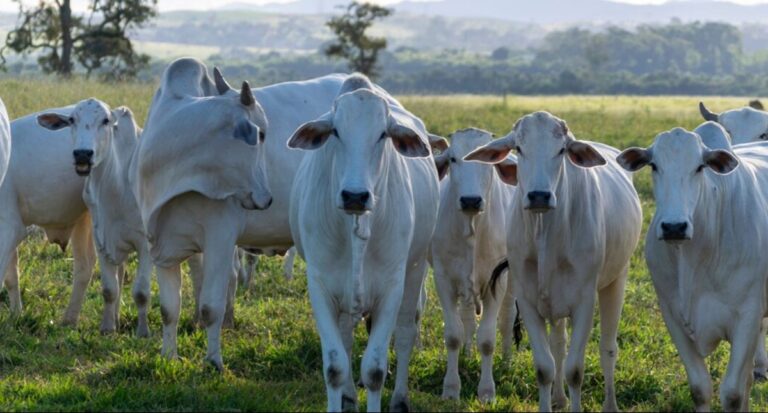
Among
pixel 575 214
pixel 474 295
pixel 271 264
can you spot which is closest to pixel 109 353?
pixel 474 295

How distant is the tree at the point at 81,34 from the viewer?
3566cm

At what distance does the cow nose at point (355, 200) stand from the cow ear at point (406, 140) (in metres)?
0.60

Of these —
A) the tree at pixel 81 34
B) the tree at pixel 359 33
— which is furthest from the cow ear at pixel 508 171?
the tree at pixel 359 33

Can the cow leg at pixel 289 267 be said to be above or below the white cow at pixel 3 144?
below

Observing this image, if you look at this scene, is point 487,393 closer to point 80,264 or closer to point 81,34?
point 80,264

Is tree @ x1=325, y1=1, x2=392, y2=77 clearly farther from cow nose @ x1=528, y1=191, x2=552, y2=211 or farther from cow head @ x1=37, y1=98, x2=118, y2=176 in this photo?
cow nose @ x1=528, y1=191, x2=552, y2=211

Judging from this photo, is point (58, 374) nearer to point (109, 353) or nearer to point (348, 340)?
point (109, 353)

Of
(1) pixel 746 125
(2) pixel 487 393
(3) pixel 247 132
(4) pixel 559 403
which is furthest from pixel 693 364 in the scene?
(1) pixel 746 125

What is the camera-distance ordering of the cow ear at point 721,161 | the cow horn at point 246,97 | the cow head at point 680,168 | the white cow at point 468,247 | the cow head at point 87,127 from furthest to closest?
the cow head at point 87,127, the cow horn at point 246,97, the white cow at point 468,247, the cow ear at point 721,161, the cow head at point 680,168

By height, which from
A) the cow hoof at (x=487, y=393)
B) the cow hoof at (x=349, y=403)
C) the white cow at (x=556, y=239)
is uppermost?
the white cow at (x=556, y=239)

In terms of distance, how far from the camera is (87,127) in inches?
401

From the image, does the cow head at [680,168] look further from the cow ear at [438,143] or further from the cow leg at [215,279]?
the cow leg at [215,279]

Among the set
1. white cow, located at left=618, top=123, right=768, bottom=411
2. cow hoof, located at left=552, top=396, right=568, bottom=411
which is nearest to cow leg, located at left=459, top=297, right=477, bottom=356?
cow hoof, located at left=552, top=396, right=568, bottom=411

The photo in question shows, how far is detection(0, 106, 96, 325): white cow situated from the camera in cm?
1062
